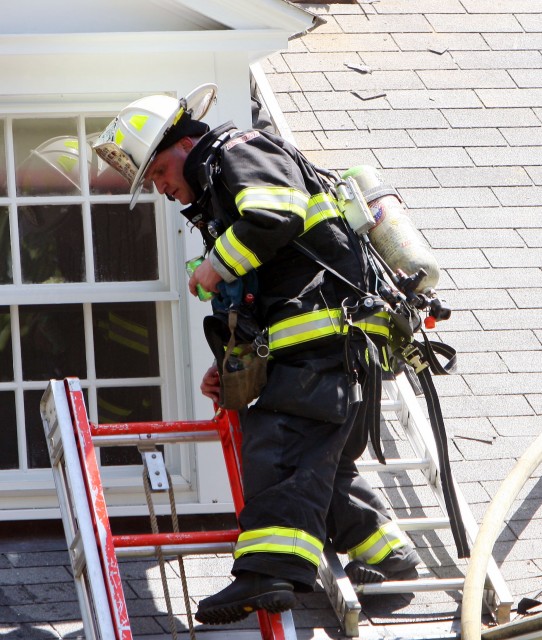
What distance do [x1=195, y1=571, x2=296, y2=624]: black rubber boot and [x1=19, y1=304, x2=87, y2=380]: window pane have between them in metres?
1.71

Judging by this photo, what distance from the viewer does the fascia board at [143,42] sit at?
215 inches

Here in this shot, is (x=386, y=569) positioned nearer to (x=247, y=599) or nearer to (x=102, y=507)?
(x=247, y=599)

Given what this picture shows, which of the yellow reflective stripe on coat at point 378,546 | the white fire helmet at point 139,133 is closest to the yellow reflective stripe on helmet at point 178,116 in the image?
the white fire helmet at point 139,133

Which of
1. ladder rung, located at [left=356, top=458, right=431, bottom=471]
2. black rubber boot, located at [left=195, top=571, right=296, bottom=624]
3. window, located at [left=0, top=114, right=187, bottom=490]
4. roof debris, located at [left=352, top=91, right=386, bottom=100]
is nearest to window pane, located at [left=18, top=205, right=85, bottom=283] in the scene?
window, located at [left=0, top=114, right=187, bottom=490]

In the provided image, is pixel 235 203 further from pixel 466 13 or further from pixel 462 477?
pixel 466 13

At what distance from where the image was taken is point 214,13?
221 inches

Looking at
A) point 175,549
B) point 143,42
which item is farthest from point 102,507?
point 143,42

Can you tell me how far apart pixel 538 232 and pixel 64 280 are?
2.46 m

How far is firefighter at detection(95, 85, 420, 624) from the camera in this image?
14.4ft

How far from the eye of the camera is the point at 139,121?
15.4ft

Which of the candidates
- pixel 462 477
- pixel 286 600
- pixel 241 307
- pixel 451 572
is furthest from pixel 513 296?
pixel 286 600

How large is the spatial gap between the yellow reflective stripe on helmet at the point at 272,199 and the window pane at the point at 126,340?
59.5 inches

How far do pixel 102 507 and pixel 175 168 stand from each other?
1295 mm

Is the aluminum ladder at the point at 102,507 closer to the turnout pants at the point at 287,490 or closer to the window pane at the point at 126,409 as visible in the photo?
the turnout pants at the point at 287,490
